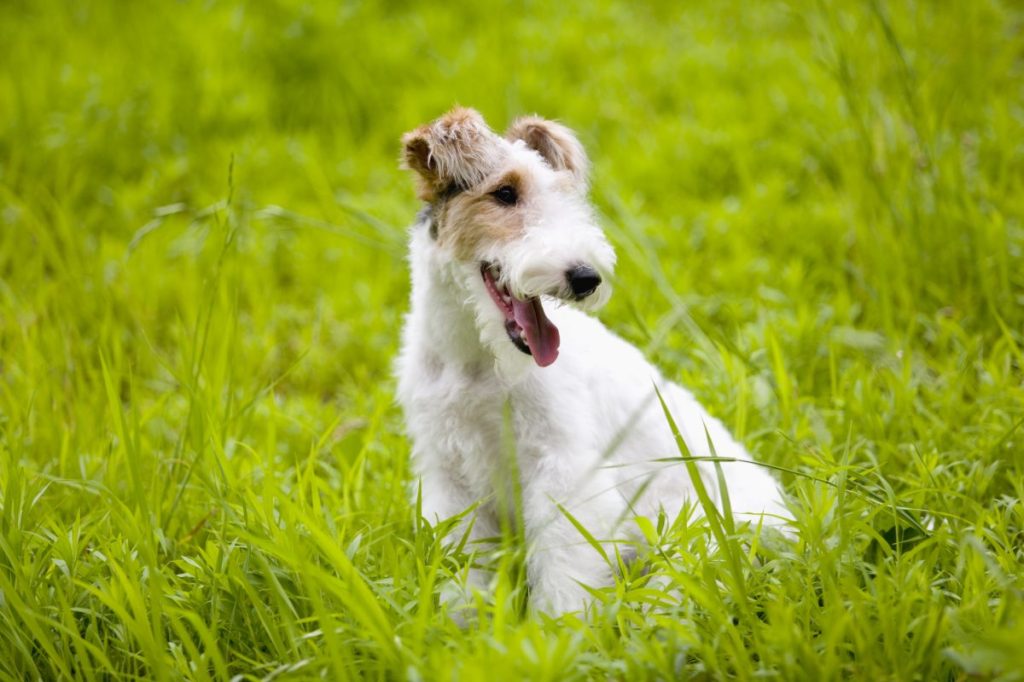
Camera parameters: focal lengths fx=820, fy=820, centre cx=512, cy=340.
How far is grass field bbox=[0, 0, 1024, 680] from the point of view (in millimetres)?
2322

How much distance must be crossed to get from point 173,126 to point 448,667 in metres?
6.00

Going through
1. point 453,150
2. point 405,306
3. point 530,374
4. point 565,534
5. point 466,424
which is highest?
point 453,150

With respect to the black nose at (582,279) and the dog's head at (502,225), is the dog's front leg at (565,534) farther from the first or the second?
the black nose at (582,279)

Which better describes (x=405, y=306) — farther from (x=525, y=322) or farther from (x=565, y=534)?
(x=565, y=534)

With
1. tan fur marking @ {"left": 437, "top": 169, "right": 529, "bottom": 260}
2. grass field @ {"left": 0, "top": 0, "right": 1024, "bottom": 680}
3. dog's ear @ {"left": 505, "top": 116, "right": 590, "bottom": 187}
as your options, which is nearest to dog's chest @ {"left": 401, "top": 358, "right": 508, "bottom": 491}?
grass field @ {"left": 0, "top": 0, "right": 1024, "bottom": 680}

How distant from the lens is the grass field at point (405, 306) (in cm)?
232

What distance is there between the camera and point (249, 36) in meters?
7.41

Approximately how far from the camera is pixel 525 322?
264cm

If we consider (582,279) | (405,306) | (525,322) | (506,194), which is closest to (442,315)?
(525,322)

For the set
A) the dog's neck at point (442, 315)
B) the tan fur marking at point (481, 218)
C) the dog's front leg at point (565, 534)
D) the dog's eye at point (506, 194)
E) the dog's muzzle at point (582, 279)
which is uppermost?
the dog's eye at point (506, 194)

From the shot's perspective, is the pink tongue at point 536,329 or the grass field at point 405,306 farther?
the pink tongue at point 536,329

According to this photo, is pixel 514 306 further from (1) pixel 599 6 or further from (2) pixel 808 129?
(1) pixel 599 6

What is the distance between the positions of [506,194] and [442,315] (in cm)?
48

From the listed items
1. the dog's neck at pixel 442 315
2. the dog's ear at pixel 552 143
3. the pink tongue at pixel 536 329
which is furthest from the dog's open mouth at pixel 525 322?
the dog's ear at pixel 552 143
